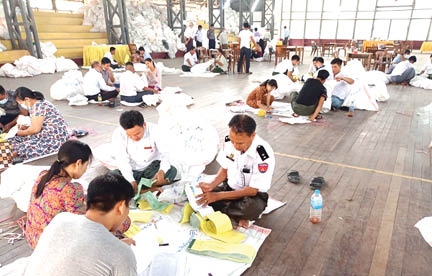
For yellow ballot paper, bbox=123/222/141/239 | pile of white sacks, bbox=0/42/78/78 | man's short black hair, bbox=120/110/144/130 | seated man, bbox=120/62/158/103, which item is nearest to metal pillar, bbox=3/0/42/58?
pile of white sacks, bbox=0/42/78/78

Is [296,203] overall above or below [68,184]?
below

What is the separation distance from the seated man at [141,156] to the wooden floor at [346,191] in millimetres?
823

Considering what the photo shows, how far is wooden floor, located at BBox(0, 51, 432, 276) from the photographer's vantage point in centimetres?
165

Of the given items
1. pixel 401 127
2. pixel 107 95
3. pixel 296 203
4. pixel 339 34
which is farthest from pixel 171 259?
pixel 339 34

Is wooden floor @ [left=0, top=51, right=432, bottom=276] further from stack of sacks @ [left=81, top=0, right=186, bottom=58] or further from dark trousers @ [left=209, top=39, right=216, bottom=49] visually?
stack of sacks @ [left=81, top=0, right=186, bottom=58]

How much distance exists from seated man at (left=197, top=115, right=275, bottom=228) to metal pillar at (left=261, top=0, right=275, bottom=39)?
789 inches

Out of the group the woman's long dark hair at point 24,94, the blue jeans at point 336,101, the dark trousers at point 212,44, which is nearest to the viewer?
the woman's long dark hair at point 24,94

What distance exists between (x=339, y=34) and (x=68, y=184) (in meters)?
21.6

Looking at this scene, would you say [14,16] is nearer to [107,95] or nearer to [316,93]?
[107,95]

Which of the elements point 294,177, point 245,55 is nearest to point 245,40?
point 245,55

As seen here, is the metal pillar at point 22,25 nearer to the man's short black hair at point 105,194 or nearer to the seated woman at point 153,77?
the seated woman at point 153,77

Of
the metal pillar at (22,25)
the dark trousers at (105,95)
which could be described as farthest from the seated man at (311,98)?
the metal pillar at (22,25)

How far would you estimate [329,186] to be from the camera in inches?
97.5

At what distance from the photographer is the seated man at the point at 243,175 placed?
1769mm
